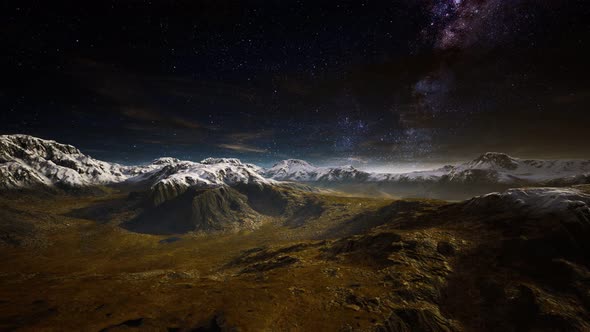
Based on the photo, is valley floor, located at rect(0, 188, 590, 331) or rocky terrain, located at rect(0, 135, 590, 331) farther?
rocky terrain, located at rect(0, 135, 590, 331)

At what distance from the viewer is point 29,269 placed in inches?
3073

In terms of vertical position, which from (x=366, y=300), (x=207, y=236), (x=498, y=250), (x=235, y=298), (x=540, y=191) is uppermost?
(x=540, y=191)

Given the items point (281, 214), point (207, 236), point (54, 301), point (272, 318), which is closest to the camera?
point (272, 318)

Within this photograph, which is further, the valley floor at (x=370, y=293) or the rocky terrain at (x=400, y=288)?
the rocky terrain at (x=400, y=288)

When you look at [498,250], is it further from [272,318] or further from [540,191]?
[272,318]

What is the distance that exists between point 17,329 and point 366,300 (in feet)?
154

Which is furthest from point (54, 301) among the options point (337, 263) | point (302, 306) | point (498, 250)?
point (498, 250)

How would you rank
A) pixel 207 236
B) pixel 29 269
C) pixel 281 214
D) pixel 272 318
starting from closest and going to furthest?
pixel 272 318, pixel 29 269, pixel 207 236, pixel 281 214

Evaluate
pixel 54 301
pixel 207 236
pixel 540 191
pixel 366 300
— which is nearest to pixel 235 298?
pixel 366 300

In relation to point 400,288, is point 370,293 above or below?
below

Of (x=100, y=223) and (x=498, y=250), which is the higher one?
(x=498, y=250)

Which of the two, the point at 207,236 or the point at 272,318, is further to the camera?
the point at 207,236

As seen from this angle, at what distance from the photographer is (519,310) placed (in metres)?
21.4

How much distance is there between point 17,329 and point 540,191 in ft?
292
